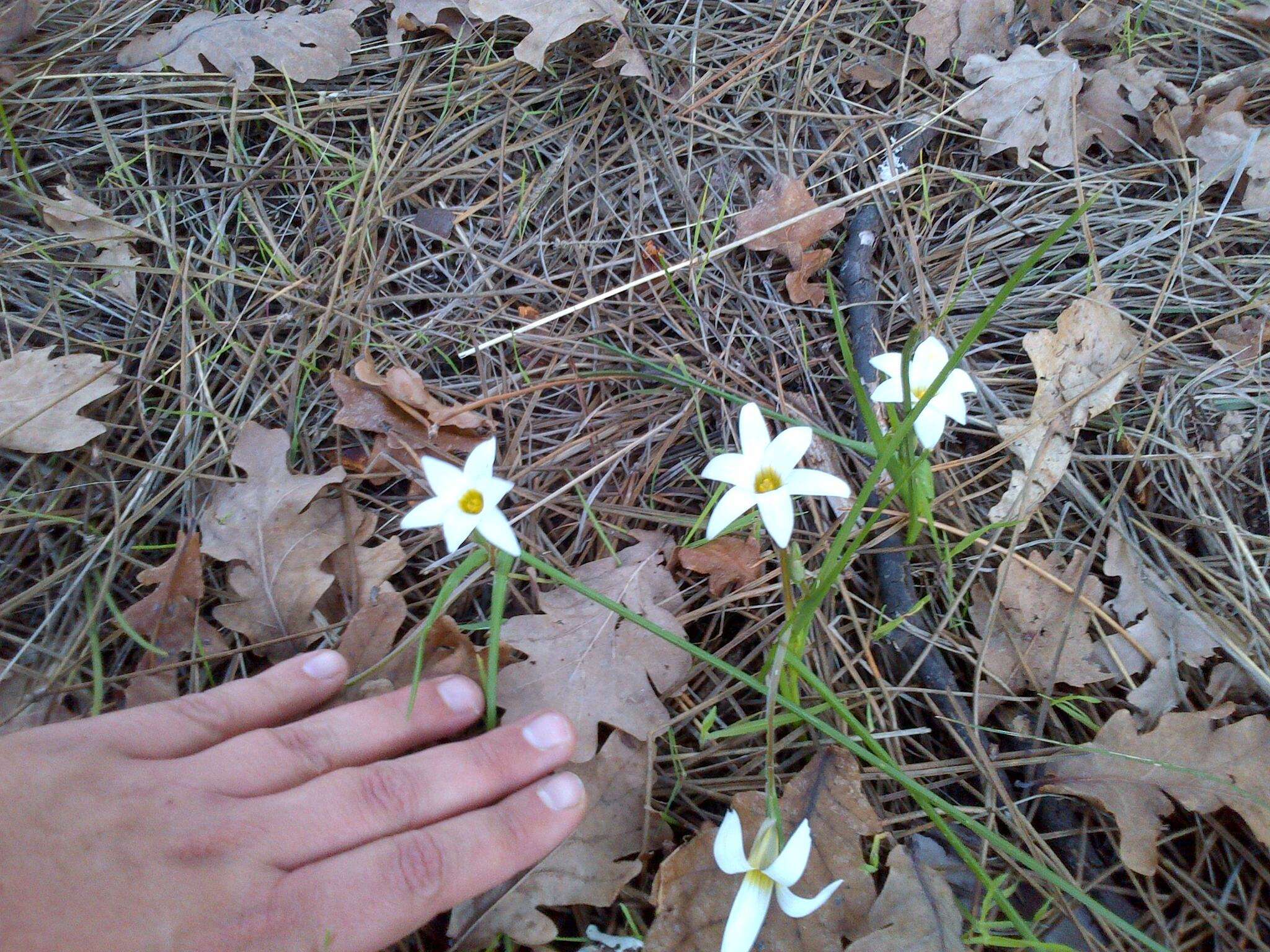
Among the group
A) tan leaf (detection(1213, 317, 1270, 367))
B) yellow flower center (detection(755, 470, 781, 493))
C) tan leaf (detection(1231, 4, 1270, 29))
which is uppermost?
tan leaf (detection(1231, 4, 1270, 29))

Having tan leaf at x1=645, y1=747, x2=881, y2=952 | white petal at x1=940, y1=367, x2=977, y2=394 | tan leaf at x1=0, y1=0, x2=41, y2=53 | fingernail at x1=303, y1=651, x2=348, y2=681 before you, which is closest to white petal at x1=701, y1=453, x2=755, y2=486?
white petal at x1=940, y1=367, x2=977, y2=394

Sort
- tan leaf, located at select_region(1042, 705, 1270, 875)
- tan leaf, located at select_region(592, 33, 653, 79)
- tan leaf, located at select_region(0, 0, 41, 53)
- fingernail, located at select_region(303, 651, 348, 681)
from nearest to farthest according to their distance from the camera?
tan leaf, located at select_region(1042, 705, 1270, 875) < fingernail, located at select_region(303, 651, 348, 681) < tan leaf, located at select_region(592, 33, 653, 79) < tan leaf, located at select_region(0, 0, 41, 53)

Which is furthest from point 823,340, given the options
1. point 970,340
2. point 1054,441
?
point 970,340

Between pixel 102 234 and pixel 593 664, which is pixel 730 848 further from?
pixel 102 234

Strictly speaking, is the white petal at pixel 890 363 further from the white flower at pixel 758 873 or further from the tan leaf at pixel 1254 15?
the tan leaf at pixel 1254 15

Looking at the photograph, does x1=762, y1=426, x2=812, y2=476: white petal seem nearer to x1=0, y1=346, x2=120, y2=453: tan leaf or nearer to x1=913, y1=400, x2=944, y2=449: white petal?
x1=913, y1=400, x2=944, y2=449: white petal

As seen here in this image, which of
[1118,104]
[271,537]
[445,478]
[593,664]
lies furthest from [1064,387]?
[271,537]
